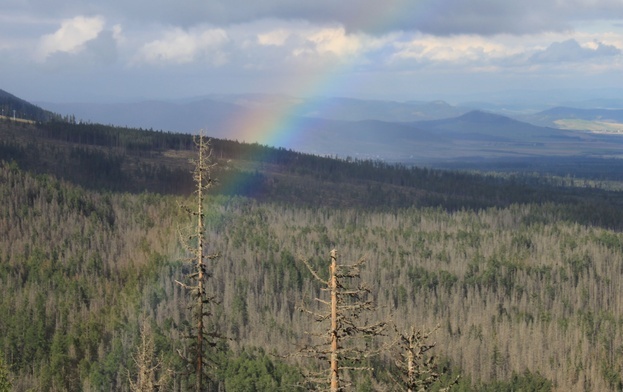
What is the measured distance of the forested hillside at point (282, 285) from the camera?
87.4 meters

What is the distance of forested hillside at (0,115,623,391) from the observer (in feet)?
287

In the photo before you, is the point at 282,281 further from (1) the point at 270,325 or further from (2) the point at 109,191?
(2) the point at 109,191

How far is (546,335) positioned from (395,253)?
42258 mm

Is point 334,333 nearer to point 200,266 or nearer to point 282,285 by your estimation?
point 200,266

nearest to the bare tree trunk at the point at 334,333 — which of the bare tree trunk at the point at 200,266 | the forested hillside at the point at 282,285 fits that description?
the bare tree trunk at the point at 200,266

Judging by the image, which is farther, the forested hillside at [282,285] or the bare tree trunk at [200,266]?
the forested hillside at [282,285]

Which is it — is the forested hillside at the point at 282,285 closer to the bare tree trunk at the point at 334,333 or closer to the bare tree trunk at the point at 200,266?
the bare tree trunk at the point at 200,266

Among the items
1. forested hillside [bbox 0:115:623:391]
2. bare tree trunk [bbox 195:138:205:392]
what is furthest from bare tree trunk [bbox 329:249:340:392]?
forested hillside [bbox 0:115:623:391]

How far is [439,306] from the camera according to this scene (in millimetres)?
116688

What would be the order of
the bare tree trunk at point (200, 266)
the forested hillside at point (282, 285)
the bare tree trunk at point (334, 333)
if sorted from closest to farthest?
the bare tree trunk at point (334, 333) → the bare tree trunk at point (200, 266) → the forested hillside at point (282, 285)

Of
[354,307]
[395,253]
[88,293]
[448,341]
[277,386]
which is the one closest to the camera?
[354,307]

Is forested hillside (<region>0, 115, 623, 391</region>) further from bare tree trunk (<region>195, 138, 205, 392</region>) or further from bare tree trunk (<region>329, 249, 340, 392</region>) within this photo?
bare tree trunk (<region>329, 249, 340, 392</region>)

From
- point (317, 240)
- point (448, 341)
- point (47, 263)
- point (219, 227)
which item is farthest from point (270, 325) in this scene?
point (219, 227)

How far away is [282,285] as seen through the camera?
12669 centimetres
